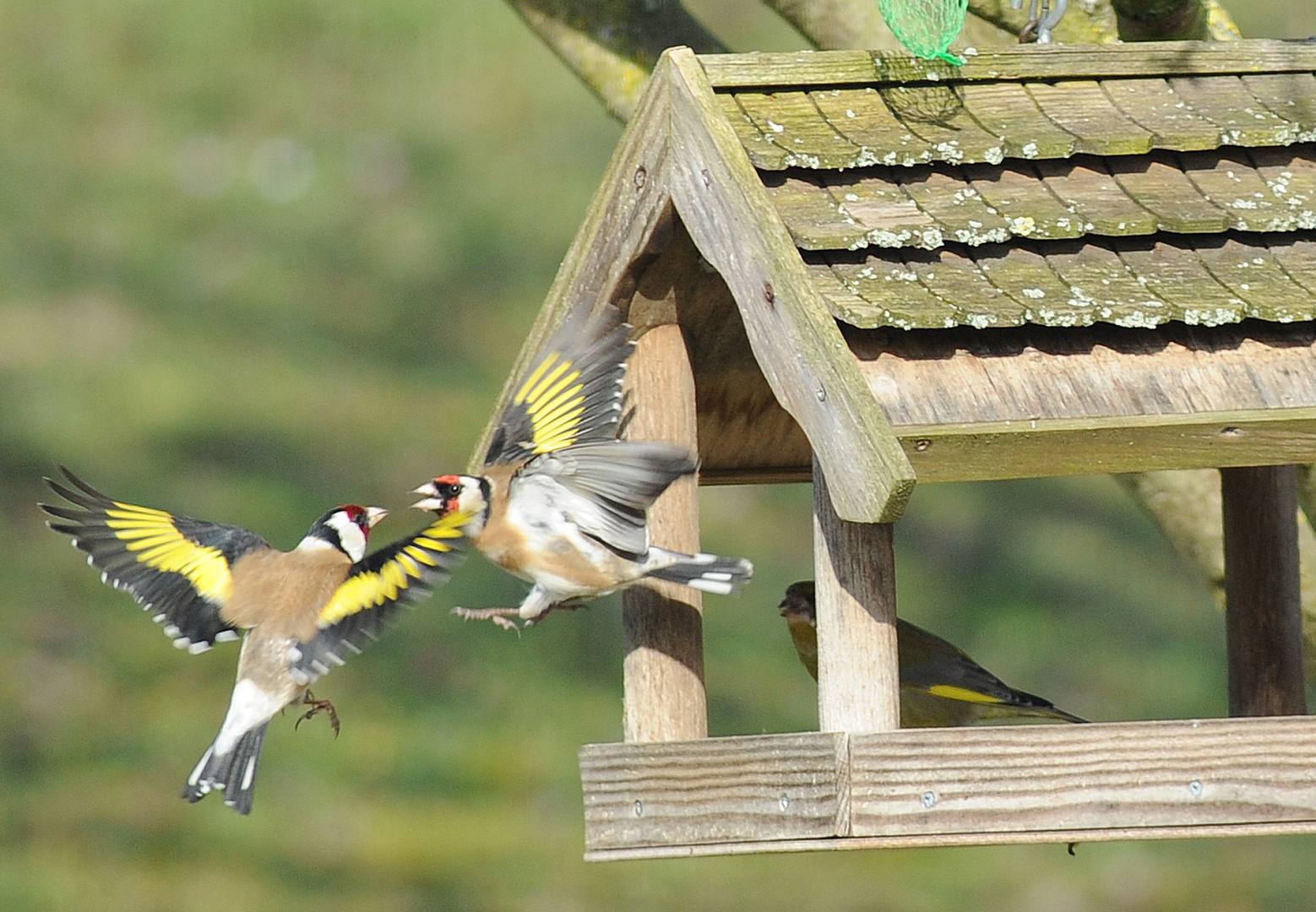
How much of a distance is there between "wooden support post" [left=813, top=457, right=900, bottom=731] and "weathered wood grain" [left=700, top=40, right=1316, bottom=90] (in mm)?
685

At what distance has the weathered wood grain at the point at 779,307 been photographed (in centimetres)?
263

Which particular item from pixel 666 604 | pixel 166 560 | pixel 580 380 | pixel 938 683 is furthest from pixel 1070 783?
pixel 166 560

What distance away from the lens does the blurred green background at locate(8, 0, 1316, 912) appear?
771 centimetres

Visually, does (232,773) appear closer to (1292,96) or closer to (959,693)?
(959,693)

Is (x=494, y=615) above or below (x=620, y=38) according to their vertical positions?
below

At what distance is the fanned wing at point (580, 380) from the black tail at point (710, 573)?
267 mm

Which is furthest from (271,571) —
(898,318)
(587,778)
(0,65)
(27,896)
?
(0,65)

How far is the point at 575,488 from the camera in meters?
3.50

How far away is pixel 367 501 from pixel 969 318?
20.9 ft

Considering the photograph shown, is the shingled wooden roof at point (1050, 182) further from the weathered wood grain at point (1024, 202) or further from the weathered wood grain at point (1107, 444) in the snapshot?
the weathered wood grain at point (1107, 444)

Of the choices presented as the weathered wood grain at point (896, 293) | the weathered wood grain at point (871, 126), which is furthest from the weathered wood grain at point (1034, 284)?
the weathered wood grain at point (871, 126)

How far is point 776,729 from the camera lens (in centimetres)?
789

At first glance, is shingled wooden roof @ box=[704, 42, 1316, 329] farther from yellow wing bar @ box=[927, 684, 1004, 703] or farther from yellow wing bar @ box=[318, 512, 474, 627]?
yellow wing bar @ box=[927, 684, 1004, 703]

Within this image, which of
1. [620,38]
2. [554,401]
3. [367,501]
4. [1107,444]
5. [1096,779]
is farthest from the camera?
[367,501]
